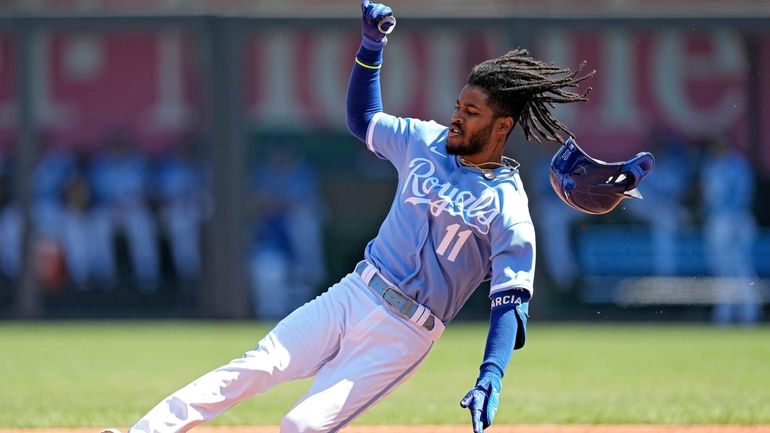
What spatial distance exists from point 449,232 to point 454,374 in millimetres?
5360

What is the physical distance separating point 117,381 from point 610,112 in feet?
27.6

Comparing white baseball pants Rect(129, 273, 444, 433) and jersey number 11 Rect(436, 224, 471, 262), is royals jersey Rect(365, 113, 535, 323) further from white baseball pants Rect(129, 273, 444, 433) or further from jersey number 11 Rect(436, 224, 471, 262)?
white baseball pants Rect(129, 273, 444, 433)

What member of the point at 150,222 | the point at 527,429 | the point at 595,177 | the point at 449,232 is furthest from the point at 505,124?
the point at 150,222

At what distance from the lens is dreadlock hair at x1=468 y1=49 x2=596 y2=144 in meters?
4.93

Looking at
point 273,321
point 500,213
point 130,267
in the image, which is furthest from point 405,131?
point 130,267

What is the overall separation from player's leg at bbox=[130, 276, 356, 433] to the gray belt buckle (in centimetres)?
16

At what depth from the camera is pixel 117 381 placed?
936cm

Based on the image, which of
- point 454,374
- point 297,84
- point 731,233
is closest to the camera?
point 454,374

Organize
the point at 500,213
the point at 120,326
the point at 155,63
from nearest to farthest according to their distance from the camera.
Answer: the point at 500,213 → the point at 120,326 → the point at 155,63

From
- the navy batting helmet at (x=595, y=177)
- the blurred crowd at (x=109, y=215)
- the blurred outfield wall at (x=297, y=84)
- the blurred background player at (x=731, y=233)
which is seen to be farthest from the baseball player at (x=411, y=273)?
the blurred crowd at (x=109, y=215)

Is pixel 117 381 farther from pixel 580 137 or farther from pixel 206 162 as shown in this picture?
pixel 580 137

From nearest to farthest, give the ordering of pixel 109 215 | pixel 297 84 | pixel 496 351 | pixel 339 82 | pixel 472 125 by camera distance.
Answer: pixel 496 351 < pixel 472 125 < pixel 109 215 < pixel 339 82 < pixel 297 84

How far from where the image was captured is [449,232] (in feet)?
15.6

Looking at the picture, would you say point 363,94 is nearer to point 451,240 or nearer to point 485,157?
point 485,157
